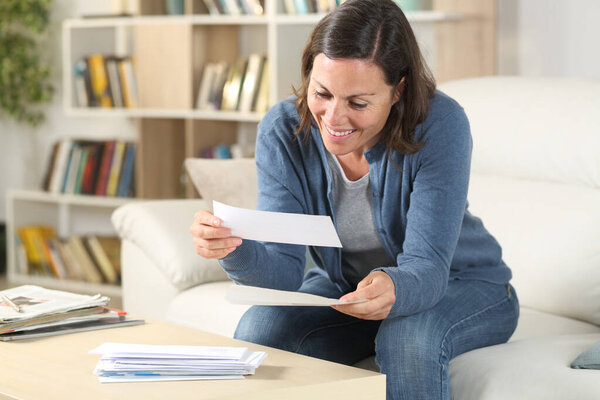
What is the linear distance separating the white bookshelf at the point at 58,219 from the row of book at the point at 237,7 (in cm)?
89

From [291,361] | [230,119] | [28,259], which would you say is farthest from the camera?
[28,259]

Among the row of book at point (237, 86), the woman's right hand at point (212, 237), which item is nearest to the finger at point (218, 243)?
the woman's right hand at point (212, 237)

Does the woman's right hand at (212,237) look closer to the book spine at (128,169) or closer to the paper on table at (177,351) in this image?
the paper on table at (177,351)

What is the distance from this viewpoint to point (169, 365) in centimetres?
129

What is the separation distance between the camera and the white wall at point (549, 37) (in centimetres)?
286

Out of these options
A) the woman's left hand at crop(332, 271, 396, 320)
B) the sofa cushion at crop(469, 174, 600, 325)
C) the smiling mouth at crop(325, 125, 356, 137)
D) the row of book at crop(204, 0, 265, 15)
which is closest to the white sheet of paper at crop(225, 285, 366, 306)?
the woman's left hand at crop(332, 271, 396, 320)

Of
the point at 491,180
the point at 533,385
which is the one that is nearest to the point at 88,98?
the point at 491,180

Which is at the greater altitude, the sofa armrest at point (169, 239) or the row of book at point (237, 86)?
the row of book at point (237, 86)

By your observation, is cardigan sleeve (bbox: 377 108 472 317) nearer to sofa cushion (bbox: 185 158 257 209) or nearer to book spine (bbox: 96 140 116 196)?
sofa cushion (bbox: 185 158 257 209)

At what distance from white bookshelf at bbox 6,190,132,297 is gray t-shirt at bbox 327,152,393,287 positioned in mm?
2281

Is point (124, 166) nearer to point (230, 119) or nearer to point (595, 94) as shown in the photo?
point (230, 119)

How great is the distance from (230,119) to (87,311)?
2113mm

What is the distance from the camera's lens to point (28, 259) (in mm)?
4156

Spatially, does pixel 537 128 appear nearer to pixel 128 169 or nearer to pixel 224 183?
pixel 224 183
